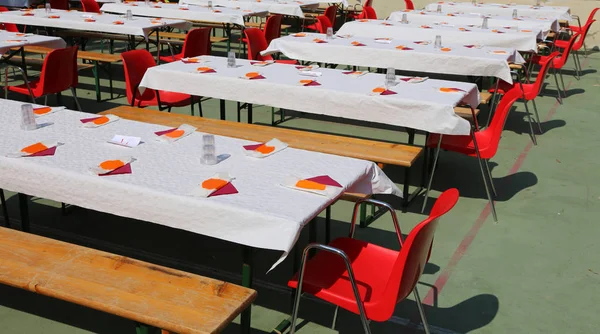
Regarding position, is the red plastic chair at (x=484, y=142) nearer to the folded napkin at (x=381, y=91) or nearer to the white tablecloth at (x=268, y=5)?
the folded napkin at (x=381, y=91)

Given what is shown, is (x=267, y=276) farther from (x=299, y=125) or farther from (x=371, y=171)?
(x=299, y=125)

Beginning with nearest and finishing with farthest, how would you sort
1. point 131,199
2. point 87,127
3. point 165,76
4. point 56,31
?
1. point 131,199
2. point 87,127
3. point 165,76
4. point 56,31

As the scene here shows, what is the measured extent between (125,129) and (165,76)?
1.80 meters

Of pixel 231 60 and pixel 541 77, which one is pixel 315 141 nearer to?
pixel 231 60

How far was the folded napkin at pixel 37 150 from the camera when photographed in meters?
2.94

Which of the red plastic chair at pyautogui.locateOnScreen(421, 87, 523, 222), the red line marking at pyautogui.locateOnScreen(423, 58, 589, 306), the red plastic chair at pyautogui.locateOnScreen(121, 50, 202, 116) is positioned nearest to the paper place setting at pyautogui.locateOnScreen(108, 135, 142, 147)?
the red line marking at pyautogui.locateOnScreen(423, 58, 589, 306)

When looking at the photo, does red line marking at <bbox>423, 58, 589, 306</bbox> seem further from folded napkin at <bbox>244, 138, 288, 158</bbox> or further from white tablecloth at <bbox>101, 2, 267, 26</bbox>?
white tablecloth at <bbox>101, 2, 267, 26</bbox>

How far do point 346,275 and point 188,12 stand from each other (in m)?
7.04

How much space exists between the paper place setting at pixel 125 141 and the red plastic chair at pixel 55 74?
252 centimetres

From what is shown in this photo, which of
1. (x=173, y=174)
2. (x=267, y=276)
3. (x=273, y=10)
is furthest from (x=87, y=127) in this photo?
(x=273, y=10)

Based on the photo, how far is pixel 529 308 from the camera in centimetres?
320

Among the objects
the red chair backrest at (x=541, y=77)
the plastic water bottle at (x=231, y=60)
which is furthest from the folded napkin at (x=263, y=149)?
the red chair backrest at (x=541, y=77)

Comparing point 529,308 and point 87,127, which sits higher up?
point 87,127

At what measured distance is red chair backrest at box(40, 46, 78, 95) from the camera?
5.35 m
